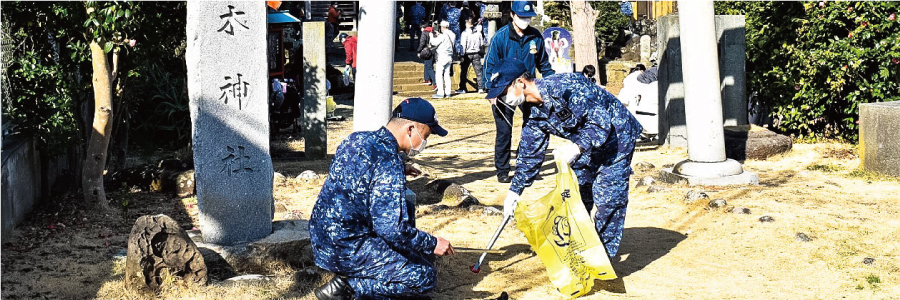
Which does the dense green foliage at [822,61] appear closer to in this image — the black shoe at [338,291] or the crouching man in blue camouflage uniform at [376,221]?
the crouching man in blue camouflage uniform at [376,221]

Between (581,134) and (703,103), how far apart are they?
3.71 meters

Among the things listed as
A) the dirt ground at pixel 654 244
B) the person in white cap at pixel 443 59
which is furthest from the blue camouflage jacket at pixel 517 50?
the person in white cap at pixel 443 59

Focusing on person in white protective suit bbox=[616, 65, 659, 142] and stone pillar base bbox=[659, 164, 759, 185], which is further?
person in white protective suit bbox=[616, 65, 659, 142]

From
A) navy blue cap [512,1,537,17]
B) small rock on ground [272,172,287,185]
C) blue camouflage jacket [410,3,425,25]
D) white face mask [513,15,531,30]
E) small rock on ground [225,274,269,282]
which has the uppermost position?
blue camouflage jacket [410,3,425,25]

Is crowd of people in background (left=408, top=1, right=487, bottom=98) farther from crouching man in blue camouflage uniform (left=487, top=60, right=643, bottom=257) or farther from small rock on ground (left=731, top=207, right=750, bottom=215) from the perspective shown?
crouching man in blue camouflage uniform (left=487, top=60, right=643, bottom=257)

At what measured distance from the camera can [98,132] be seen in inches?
319

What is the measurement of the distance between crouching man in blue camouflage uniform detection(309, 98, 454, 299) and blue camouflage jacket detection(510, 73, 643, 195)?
4.33ft

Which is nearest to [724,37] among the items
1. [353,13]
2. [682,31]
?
[682,31]

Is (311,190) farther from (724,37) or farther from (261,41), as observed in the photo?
(724,37)

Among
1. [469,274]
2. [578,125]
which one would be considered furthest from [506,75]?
[469,274]

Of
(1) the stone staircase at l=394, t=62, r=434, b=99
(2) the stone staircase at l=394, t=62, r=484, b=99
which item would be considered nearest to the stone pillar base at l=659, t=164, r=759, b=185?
(1) the stone staircase at l=394, t=62, r=434, b=99

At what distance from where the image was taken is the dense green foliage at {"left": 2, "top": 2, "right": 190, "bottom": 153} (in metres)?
7.72

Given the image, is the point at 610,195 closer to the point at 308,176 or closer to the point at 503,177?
the point at 503,177

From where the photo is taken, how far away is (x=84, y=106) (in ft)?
29.5
